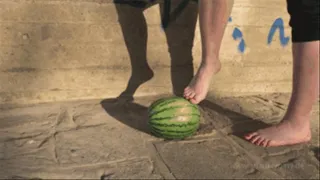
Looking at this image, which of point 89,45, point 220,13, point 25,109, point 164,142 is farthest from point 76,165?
point 220,13

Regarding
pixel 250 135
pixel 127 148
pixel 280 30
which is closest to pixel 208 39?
pixel 250 135

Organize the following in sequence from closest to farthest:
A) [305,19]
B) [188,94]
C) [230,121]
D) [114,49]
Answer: [305,19] < [188,94] < [230,121] < [114,49]

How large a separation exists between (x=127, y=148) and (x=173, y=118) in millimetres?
337

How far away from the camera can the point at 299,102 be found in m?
2.35

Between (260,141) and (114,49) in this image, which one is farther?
(114,49)

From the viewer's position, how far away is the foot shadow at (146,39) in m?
3.02

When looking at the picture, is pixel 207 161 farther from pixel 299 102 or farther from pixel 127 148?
pixel 299 102

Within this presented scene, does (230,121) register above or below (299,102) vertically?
below

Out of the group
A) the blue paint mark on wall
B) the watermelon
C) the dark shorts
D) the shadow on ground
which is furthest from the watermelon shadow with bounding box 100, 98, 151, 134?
the blue paint mark on wall

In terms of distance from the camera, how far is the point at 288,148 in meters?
2.44

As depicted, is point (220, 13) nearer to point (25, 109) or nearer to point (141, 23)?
point (141, 23)

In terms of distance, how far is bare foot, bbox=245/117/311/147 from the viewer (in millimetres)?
2439

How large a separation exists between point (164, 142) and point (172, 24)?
1.15m

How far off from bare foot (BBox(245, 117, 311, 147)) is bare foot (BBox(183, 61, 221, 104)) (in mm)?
452
